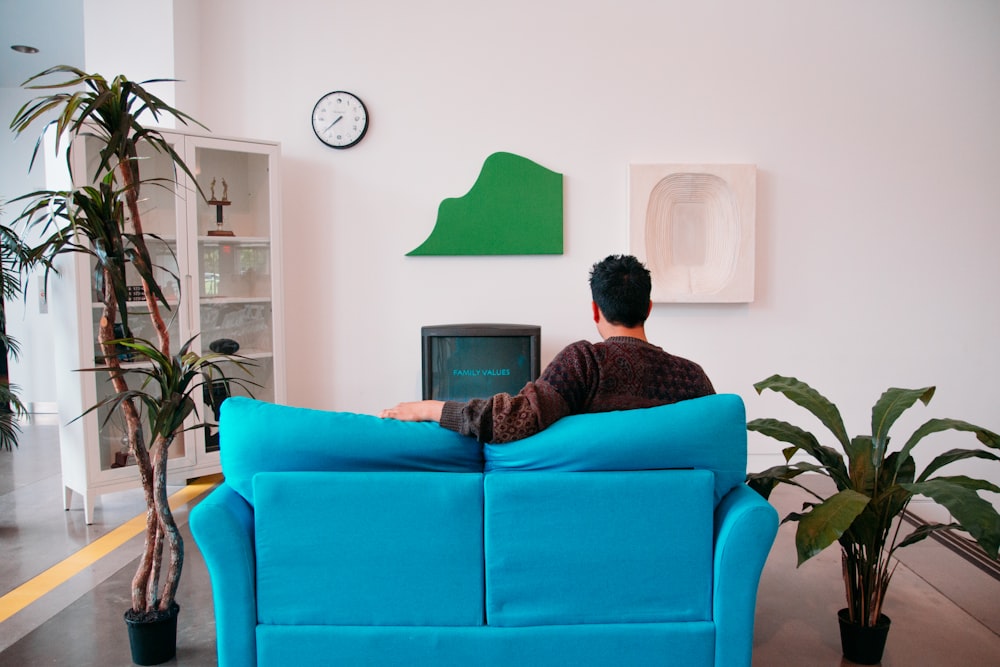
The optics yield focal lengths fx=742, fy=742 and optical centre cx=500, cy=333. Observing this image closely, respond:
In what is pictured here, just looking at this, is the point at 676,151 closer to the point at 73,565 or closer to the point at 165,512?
the point at 165,512

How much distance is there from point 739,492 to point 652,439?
31 centimetres

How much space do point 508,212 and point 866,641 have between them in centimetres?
294

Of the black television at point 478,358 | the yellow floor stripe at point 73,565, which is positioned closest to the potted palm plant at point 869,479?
the black television at point 478,358

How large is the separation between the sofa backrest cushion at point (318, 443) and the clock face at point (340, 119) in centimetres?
297

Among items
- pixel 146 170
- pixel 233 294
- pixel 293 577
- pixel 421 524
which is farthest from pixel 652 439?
pixel 146 170

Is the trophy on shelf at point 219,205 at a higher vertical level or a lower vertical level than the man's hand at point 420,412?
higher

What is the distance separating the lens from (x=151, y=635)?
2186 mm

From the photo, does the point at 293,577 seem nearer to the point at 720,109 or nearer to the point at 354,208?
the point at 354,208

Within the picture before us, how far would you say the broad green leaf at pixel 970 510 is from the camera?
5.87ft

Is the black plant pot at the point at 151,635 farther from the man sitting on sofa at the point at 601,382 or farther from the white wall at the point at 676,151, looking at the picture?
the white wall at the point at 676,151

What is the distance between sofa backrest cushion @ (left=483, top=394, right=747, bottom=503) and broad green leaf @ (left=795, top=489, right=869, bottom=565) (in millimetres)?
308

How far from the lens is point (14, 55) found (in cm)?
598

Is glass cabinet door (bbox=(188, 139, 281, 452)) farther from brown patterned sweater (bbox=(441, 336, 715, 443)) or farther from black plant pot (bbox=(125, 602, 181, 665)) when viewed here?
brown patterned sweater (bbox=(441, 336, 715, 443))

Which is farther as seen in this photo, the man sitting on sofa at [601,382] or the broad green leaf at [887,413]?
the broad green leaf at [887,413]
